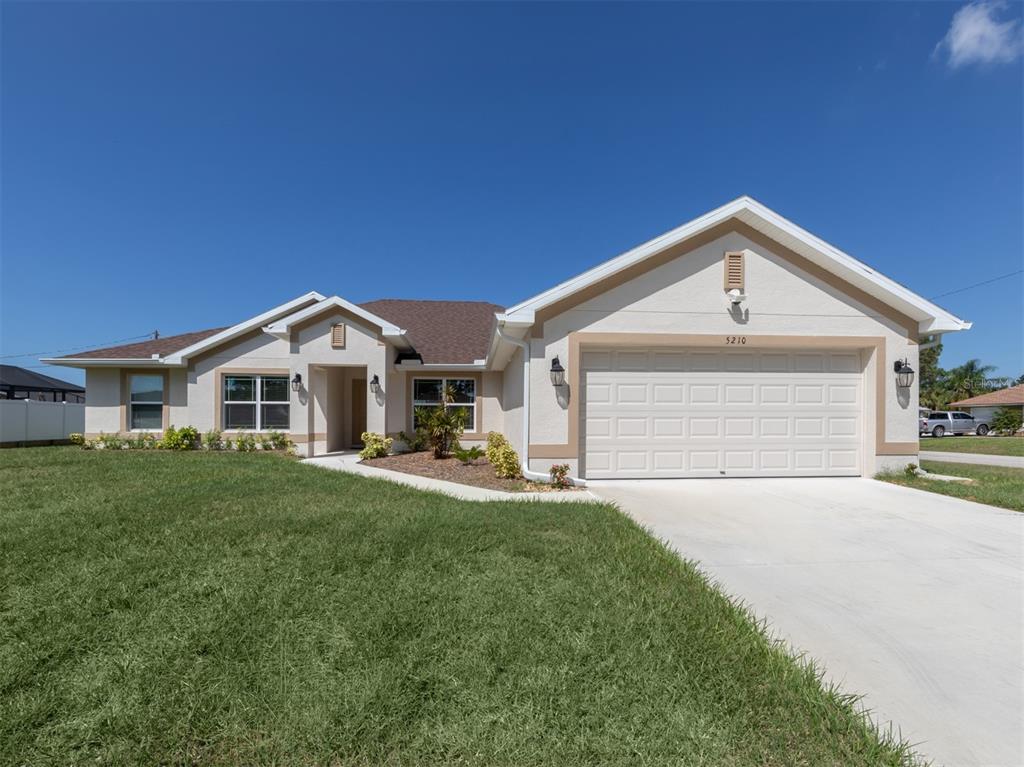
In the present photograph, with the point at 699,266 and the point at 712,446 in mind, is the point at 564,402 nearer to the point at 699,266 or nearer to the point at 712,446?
the point at 712,446

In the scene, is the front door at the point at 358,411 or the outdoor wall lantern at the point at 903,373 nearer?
the outdoor wall lantern at the point at 903,373

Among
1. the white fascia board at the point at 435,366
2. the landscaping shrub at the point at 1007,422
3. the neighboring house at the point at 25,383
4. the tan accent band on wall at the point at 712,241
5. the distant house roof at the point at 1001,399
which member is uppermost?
the tan accent band on wall at the point at 712,241

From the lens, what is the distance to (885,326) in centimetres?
944

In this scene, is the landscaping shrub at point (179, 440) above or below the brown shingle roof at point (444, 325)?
below

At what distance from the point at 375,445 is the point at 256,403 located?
517cm

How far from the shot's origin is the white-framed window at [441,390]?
49.0 feet

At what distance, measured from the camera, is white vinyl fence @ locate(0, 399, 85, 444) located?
53.8ft

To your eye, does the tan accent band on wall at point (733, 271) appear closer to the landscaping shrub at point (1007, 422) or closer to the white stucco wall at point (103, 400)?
the white stucco wall at point (103, 400)

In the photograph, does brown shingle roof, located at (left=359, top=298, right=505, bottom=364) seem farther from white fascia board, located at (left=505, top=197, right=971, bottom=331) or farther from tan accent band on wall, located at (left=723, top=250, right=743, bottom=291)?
tan accent band on wall, located at (left=723, top=250, right=743, bottom=291)

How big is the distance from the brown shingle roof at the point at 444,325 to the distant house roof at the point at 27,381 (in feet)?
67.1

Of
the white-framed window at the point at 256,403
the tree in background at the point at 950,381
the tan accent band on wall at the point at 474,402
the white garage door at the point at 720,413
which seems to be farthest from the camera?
the tree in background at the point at 950,381

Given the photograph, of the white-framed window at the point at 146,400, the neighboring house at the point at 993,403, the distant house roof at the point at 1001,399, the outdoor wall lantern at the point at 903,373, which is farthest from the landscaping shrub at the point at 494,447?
the distant house roof at the point at 1001,399

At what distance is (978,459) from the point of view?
15.1 m

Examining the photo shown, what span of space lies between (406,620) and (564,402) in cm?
599
